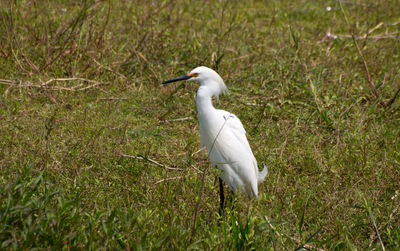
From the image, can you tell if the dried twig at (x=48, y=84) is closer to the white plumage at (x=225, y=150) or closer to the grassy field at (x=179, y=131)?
the grassy field at (x=179, y=131)

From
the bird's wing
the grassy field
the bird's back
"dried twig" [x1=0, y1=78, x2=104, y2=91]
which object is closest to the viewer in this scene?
the grassy field

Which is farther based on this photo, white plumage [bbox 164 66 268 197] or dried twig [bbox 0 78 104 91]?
dried twig [bbox 0 78 104 91]

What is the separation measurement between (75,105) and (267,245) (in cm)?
216

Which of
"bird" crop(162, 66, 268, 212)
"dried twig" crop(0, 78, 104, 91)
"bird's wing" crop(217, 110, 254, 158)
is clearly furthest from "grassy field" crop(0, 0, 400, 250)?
"bird's wing" crop(217, 110, 254, 158)

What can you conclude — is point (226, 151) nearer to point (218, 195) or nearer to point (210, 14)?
point (218, 195)

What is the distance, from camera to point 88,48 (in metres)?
4.23

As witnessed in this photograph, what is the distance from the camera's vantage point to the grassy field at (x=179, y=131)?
2.12m

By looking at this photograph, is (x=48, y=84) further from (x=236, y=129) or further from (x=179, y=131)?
(x=236, y=129)

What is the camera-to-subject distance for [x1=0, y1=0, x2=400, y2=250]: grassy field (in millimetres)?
2123

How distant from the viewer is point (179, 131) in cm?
361

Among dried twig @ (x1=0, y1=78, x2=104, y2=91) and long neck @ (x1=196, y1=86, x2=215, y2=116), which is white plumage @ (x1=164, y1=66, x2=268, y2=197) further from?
dried twig @ (x1=0, y1=78, x2=104, y2=91)

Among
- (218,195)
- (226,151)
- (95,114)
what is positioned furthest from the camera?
(95,114)

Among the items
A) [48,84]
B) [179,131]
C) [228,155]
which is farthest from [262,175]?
[48,84]

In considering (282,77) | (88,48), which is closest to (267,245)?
(282,77)
